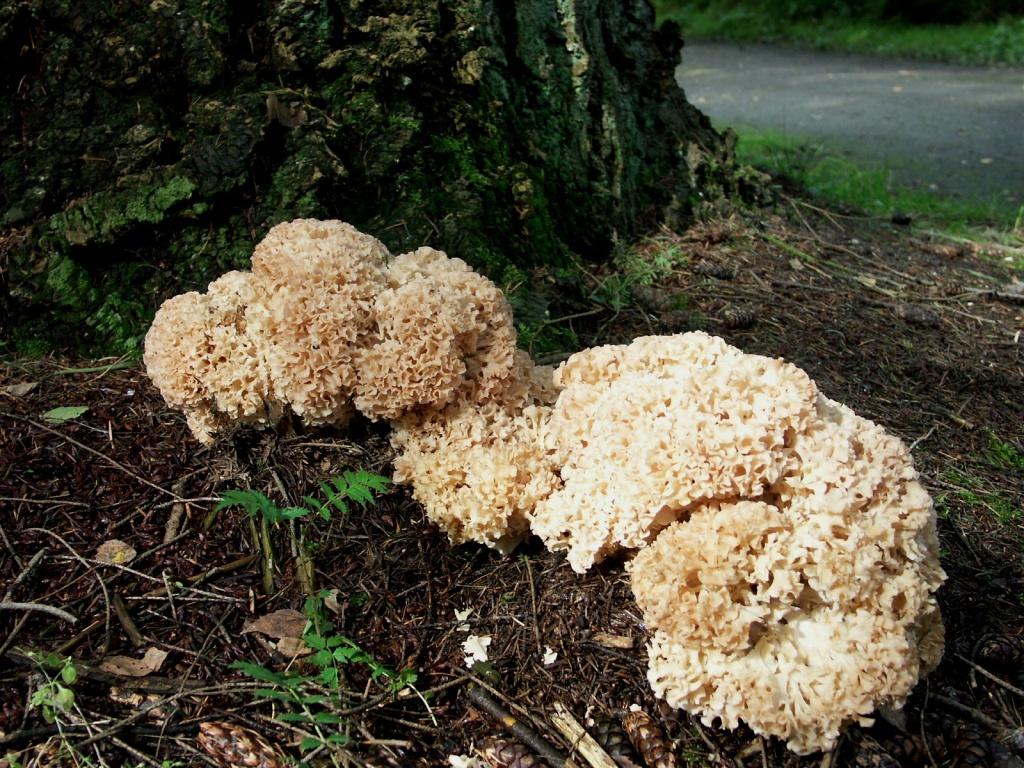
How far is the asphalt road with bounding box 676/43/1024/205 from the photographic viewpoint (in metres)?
10.9

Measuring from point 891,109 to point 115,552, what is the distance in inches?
584

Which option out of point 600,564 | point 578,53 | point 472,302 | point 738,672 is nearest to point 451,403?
point 472,302

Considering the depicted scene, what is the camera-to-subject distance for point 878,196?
900 centimetres

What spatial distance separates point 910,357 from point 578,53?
2.89 m

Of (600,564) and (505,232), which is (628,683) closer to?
(600,564)

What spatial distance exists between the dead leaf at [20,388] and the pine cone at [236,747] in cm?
200

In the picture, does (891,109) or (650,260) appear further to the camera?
(891,109)

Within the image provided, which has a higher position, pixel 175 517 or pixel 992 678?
pixel 175 517

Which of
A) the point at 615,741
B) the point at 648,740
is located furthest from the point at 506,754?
the point at 648,740

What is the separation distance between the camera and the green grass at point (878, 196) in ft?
25.9

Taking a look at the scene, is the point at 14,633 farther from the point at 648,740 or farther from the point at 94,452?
the point at 648,740

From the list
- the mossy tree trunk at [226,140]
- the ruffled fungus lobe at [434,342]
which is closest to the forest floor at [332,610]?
the ruffled fungus lobe at [434,342]

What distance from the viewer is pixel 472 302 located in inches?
134

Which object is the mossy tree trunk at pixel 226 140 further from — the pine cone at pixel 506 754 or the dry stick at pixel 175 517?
the pine cone at pixel 506 754
